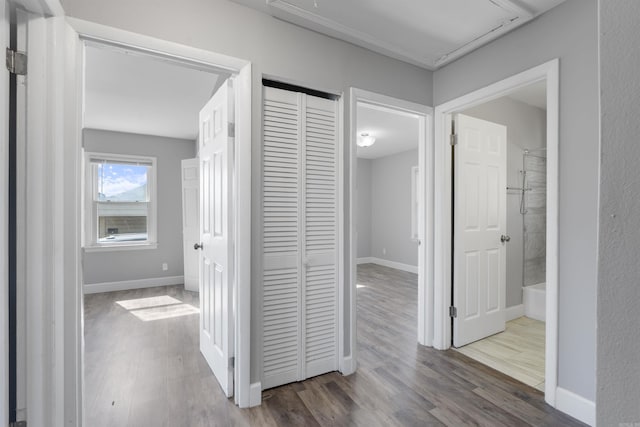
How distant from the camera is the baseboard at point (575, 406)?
1.65m

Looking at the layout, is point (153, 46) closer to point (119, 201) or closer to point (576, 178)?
point (576, 178)

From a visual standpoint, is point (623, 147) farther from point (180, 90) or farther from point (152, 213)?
point (152, 213)

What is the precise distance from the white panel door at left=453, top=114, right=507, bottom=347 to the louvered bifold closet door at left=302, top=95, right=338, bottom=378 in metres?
1.20

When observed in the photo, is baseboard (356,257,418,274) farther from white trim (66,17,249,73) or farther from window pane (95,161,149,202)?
white trim (66,17,249,73)

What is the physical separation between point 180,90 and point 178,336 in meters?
2.58

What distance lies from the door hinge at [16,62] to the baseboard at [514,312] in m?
4.23

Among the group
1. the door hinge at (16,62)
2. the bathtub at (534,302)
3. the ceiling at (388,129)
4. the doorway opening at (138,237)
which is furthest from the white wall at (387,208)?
the door hinge at (16,62)

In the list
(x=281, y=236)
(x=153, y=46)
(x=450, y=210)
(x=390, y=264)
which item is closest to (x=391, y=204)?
(x=390, y=264)

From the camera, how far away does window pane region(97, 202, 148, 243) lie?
14.7 ft

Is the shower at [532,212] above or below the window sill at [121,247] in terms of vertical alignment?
above

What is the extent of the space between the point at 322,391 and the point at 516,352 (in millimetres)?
1801

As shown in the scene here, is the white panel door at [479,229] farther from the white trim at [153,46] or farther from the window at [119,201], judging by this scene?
the window at [119,201]

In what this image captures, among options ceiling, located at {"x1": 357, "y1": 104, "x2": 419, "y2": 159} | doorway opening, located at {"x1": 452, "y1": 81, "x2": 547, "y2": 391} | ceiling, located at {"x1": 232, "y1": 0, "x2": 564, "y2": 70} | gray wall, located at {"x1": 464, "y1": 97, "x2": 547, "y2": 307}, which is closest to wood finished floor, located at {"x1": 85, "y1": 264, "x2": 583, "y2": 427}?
doorway opening, located at {"x1": 452, "y1": 81, "x2": 547, "y2": 391}

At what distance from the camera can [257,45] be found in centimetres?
184
